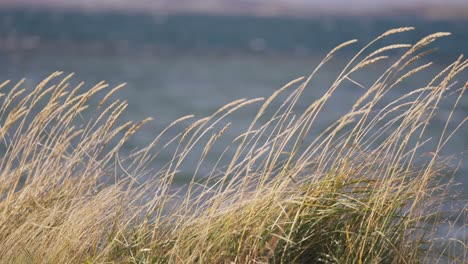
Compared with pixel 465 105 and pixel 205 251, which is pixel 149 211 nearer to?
pixel 205 251

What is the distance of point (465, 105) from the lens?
35156 millimetres

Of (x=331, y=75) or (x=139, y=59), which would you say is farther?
(x=139, y=59)

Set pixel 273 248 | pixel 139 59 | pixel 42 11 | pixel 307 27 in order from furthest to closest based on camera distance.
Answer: pixel 42 11, pixel 307 27, pixel 139 59, pixel 273 248

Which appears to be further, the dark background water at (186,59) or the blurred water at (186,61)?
the dark background water at (186,59)

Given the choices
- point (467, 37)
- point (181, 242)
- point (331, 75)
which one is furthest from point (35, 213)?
point (467, 37)

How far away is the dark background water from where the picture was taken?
40.2 meters

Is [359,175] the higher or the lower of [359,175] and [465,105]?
the higher

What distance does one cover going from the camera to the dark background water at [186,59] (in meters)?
40.2

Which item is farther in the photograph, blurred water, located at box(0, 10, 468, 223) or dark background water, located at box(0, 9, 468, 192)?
dark background water, located at box(0, 9, 468, 192)

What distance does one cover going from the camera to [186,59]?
79.6 metres

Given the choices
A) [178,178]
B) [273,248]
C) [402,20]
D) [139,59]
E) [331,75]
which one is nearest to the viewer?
[273,248]

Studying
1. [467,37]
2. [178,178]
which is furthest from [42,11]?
[178,178]

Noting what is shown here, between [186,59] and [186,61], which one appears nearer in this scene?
[186,61]

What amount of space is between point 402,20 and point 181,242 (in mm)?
192199
